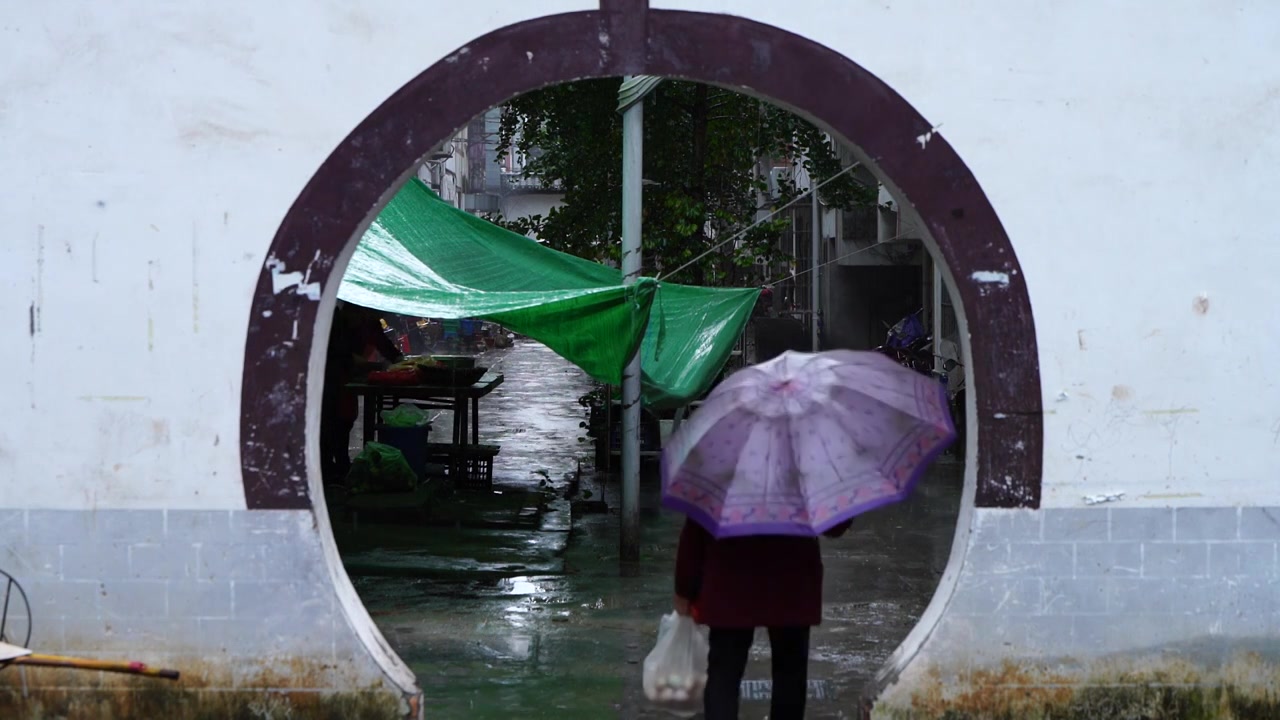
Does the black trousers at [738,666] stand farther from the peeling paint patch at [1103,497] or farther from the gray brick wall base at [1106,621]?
the peeling paint patch at [1103,497]

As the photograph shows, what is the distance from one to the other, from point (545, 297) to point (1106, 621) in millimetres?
4326

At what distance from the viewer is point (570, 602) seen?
8.75m

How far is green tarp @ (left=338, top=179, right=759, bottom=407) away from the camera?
347 inches

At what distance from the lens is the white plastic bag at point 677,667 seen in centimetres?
521

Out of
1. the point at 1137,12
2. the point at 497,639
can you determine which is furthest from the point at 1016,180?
the point at 497,639

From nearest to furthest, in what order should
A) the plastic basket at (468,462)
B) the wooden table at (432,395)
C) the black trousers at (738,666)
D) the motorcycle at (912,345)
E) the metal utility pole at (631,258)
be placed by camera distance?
the black trousers at (738,666) < the metal utility pole at (631,258) < the wooden table at (432,395) < the plastic basket at (468,462) < the motorcycle at (912,345)

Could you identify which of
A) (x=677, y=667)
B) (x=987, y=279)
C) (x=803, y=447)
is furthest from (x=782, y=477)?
(x=987, y=279)

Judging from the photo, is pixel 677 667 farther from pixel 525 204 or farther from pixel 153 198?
pixel 525 204

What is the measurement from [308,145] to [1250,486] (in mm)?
4067

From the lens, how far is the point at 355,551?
397 inches

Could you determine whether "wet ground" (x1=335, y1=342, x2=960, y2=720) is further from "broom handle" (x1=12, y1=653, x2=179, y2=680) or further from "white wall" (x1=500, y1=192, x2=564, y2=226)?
"white wall" (x1=500, y1=192, x2=564, y2=226)

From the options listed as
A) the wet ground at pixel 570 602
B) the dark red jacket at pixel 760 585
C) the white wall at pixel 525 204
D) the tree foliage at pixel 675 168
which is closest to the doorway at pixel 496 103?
the dark red jacket at pixel 760 585

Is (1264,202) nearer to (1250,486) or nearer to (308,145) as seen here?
(1250,486)

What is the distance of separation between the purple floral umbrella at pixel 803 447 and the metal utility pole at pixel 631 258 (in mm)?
4780
